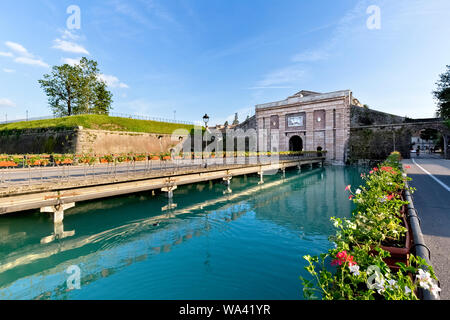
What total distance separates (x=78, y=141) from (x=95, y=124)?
4.64 m

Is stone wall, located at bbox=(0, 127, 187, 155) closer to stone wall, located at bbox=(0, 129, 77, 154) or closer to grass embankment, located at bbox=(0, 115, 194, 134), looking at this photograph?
stone wall, located at bbox=(0, 129, 77, 154)

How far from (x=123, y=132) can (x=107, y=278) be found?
2977cm

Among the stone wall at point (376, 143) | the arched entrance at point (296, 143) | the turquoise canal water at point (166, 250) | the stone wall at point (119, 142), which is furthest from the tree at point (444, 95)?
the stone wall at point (119, 142)

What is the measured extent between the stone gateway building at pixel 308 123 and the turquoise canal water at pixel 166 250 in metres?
27.7

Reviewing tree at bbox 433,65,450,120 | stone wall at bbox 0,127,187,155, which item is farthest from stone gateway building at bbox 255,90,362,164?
stone wall at bbox 0,127,187,155

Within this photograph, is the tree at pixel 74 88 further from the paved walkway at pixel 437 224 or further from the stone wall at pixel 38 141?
the paved walkway at pixel 437 224

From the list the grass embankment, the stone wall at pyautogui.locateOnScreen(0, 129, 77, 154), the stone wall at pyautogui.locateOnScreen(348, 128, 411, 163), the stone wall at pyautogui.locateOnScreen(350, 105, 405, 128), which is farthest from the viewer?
the stone wall at pyautogui.locateOnScreen(350, 105, 405, 128)

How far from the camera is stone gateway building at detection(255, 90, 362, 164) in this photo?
37000mm

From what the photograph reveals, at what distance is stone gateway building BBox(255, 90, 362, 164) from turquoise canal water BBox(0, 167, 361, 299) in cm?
2772

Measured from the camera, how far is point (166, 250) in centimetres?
755

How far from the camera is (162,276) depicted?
235 inches

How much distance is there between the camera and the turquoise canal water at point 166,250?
5.48 m

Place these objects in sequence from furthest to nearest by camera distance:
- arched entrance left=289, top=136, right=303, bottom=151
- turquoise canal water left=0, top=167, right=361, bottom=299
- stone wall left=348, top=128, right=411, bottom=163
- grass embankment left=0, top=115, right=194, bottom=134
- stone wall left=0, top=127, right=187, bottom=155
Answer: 1. arched entrance left=289, top=136, right=303, bottom=151
2. stone wall left=348, top=128, right=411, bottom=163
3. grass embankment left=0, top=115, right=194, bottom=134
4. stone wall left=0, top=127, right=187, bottom=155
5. turquoise canal water left=0, top=167, right=361, bottom=299
